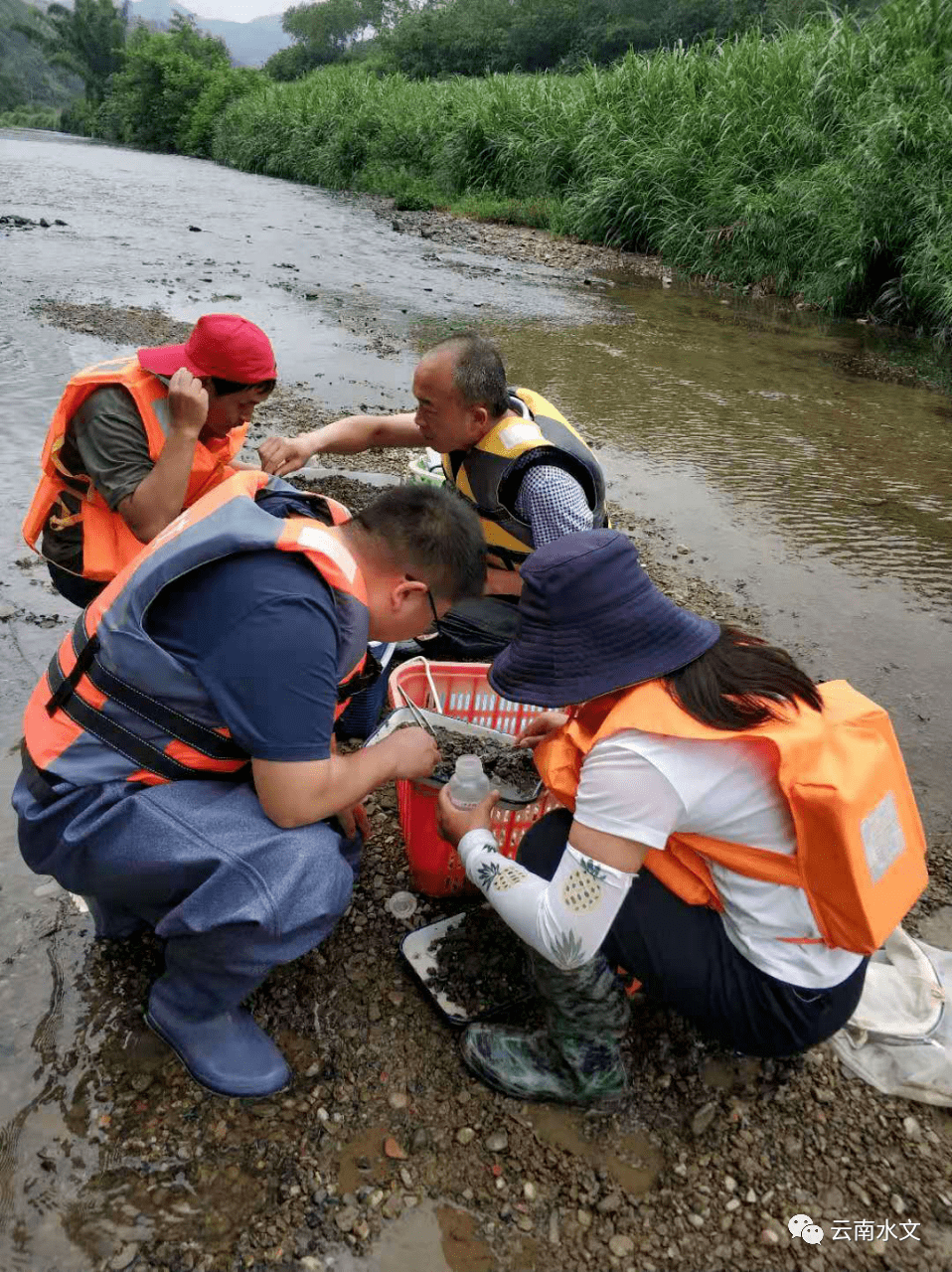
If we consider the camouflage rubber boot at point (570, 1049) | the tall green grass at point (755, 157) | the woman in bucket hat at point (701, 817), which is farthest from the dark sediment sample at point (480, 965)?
the tall green grass at point (755, 157)

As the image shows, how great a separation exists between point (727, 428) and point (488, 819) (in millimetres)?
5627

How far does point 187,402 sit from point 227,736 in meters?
1.45

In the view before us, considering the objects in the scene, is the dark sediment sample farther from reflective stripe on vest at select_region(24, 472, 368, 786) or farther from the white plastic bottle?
reflective stripe on vest at select_region(24, 472, 368, 786)

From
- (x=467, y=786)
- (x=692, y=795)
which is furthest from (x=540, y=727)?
(x=692, y=795)

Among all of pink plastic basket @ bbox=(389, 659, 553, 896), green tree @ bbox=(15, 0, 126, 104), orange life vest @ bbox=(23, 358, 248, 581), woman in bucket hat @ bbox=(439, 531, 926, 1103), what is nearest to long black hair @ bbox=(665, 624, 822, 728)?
woman in bucket hat @ bbox=(439, 531, 926, 1103)

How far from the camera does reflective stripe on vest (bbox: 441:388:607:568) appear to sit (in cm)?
315

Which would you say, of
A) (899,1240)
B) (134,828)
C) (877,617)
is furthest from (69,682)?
(877,617)

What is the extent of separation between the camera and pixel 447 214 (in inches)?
753

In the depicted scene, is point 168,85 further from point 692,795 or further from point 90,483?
point 692,795

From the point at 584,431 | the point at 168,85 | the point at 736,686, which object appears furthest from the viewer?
→ the point at 168,85

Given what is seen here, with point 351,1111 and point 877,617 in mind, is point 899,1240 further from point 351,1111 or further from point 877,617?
point 877,617

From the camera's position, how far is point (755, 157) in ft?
44.1

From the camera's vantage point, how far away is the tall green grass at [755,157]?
35.5ft

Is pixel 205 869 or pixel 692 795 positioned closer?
pixel 692 795
